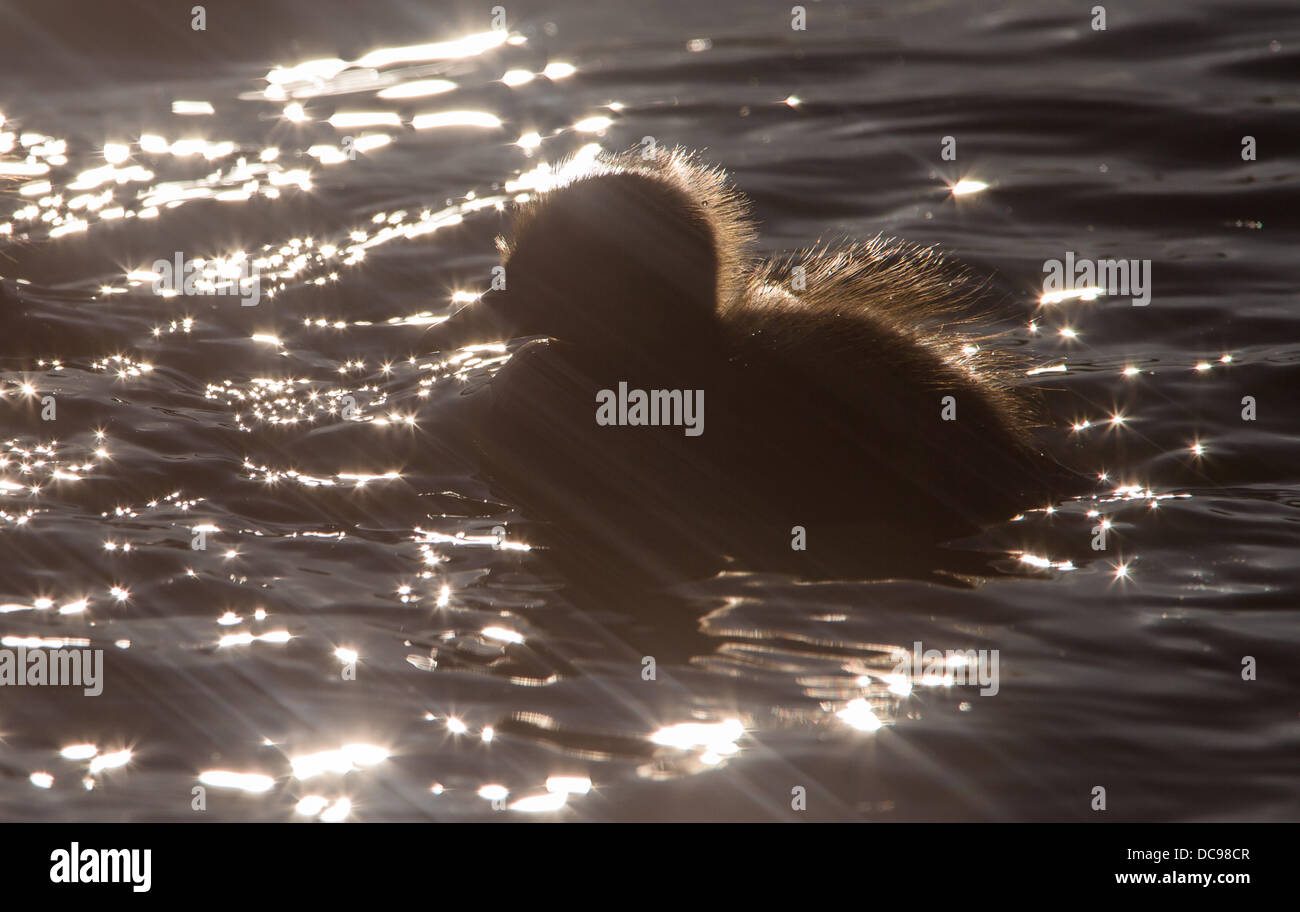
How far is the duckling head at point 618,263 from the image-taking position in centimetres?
488

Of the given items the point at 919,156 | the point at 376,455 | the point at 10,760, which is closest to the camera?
the point at 10,760

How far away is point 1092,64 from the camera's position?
9.08 meters

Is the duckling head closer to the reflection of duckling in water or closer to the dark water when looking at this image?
the reflection of duckling in water

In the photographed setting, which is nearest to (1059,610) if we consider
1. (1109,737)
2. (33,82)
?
(1109,737)

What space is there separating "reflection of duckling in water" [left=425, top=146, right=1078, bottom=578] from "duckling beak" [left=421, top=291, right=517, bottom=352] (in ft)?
0.05

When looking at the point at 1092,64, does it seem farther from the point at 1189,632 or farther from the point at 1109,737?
the point at 1109,737

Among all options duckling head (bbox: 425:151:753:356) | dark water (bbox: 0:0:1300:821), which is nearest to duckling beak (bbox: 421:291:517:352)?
duckling head (bbox: 425:151:753:356)

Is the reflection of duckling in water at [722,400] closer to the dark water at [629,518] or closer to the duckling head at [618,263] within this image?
the duckling head at [618,263]

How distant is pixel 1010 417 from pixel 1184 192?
3387 millimetres

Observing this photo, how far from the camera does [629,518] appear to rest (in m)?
4.51

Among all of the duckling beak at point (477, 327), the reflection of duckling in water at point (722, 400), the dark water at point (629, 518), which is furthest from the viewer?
the duckling beak at point (477, 327)

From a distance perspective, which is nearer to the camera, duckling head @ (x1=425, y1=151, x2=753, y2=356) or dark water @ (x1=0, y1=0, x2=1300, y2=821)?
dark water @ (x1=0, y1=0, x2=1300, y2=821)

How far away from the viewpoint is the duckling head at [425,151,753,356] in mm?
4875

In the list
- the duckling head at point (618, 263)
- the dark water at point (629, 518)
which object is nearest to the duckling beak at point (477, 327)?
the duckling head at point (618, 263)
